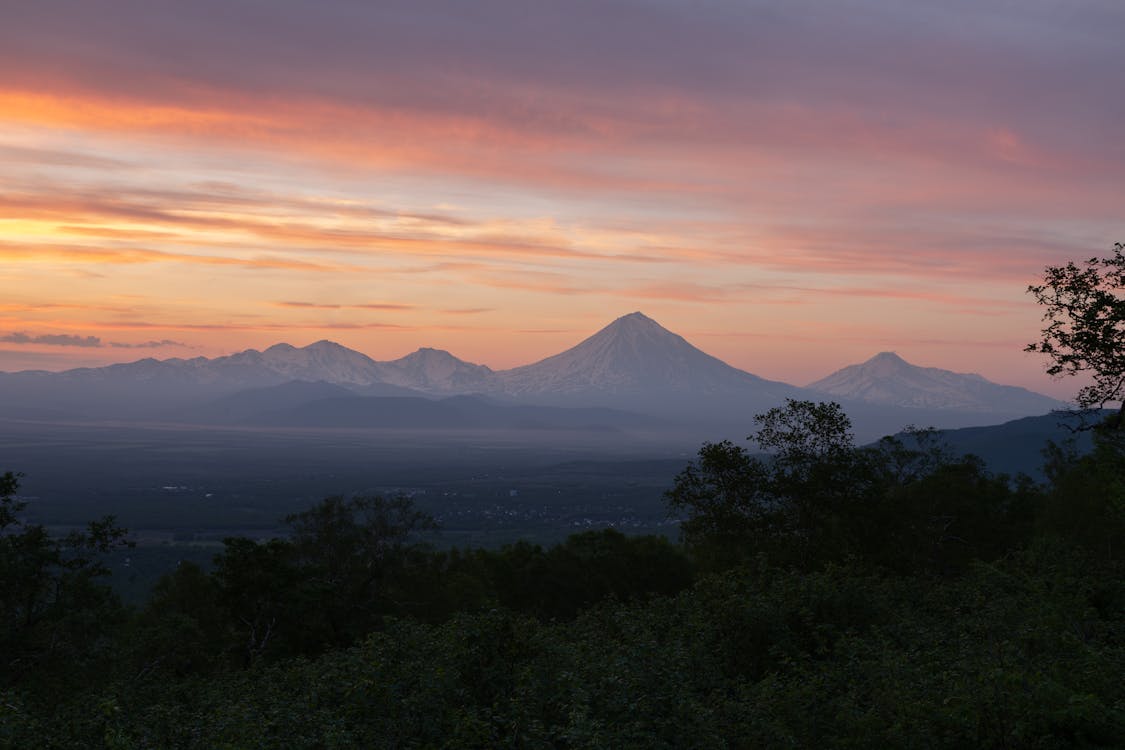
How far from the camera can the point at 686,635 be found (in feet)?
80.6

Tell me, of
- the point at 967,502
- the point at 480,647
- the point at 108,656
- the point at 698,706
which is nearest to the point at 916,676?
the point at 698,706

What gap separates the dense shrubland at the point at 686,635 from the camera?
51.8 feet

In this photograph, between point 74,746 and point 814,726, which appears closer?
point 74,746

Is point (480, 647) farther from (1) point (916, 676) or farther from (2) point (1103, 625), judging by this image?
(2) point (1103, 625)

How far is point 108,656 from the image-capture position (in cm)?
2931

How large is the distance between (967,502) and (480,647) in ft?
137

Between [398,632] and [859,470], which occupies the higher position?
[859,470]

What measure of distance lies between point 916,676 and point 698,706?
559 centimetres

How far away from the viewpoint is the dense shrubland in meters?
15.8

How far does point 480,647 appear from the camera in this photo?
20203 mm

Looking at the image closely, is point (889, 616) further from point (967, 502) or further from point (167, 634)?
point (967, 502)

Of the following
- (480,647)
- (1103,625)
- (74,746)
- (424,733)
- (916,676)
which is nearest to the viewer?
(74,746)

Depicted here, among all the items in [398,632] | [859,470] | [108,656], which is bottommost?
[108,656]

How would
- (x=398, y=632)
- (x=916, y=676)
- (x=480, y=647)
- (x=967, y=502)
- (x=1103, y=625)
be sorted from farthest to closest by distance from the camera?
1. (x=967, y=502)
2. (x=398, y=632)
3. (x=1103, y=625)
4. (x=480, y=647)
5. (x=916, y=676)
